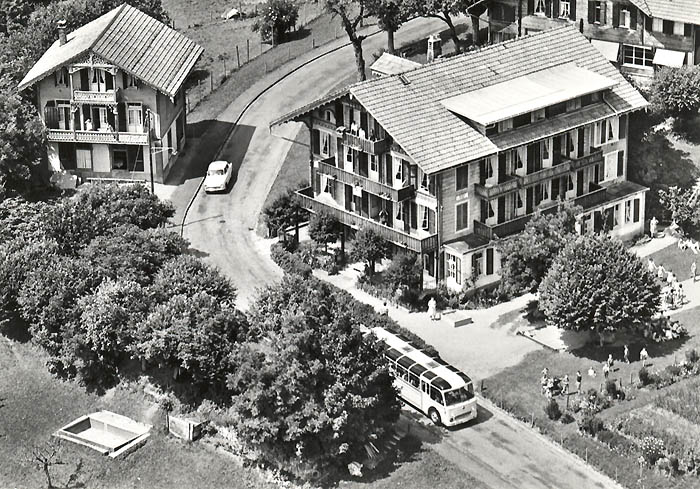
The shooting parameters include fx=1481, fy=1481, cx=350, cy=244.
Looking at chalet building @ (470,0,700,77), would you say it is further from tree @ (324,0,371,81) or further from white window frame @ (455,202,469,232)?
white window frame @ (455,202,469,232)

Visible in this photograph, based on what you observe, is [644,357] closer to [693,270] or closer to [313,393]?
[693,270]

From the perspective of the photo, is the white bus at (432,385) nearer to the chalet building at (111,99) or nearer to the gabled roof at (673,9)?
the chalet building at (111,99)

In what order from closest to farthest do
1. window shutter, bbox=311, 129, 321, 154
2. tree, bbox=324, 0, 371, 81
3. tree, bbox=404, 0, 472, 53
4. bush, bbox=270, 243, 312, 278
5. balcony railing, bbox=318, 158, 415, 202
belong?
1. balcony railing, bbox=318, 158, 415, 202
2. bush, bbox=270, 243, 312, 278
3. window shutter, bbox=311, 129, 321, 154
4. tree, bbox=324, 0, 371, 81
5. tree, bbox=404, 0, 472, 53

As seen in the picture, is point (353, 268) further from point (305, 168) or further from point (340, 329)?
point (340, 329)

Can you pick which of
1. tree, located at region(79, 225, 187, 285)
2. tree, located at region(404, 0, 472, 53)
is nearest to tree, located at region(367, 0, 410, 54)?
tree, located at region(404, 0, 472, 53)

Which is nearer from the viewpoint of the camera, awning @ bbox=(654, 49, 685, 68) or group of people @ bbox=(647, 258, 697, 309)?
group of people @ bbox=(647, 258, 697, 309)

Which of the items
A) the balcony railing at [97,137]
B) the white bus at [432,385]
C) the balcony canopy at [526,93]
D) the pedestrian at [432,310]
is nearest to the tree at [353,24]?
the balcony railing at [97,137]

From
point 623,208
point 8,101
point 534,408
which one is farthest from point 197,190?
point 534,408
